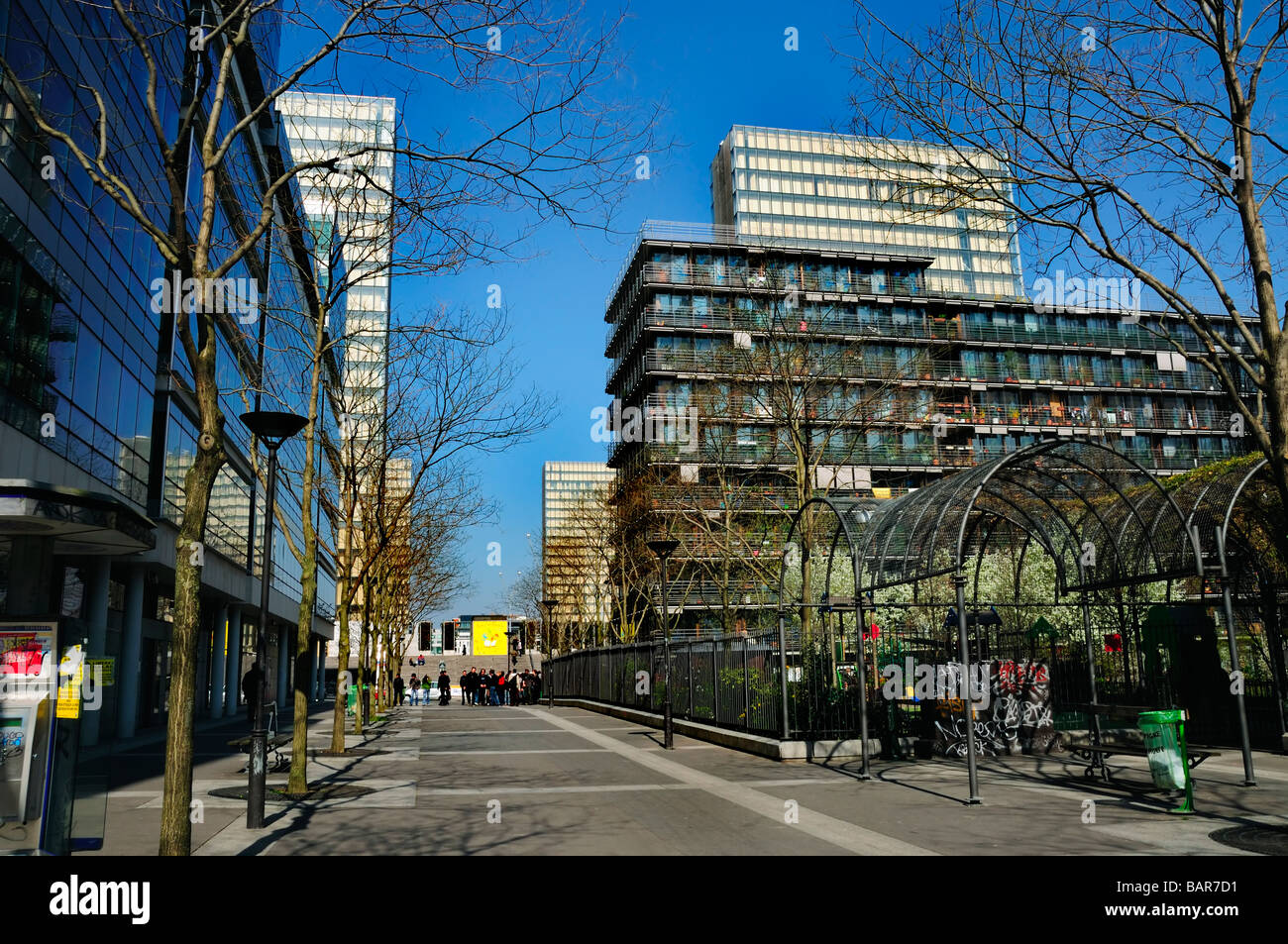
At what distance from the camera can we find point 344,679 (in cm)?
1862

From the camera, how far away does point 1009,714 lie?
16.7m

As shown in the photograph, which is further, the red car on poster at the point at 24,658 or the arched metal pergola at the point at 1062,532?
the arched metal pergola at the point at 1062,532

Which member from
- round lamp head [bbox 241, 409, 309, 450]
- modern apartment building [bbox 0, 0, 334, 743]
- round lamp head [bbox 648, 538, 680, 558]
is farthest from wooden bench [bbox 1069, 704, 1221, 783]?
round lamp head [bbox 241, 409, 309, 450]

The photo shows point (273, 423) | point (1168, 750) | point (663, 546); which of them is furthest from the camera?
point (663, 546)

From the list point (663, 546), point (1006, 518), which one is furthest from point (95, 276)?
point (1006, 518)

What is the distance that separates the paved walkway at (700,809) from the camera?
8828mm

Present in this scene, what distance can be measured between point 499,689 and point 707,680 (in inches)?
1048

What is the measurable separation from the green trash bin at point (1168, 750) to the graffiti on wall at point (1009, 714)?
5.69 m

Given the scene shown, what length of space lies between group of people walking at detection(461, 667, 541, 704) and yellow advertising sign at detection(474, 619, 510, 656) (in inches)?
195

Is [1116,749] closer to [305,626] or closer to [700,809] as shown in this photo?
[700,809]

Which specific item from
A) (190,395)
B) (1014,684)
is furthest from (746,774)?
(190,395)

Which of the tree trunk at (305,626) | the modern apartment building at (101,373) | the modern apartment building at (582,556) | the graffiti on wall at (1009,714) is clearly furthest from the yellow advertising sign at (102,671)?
the modern apartment building at (582,556)

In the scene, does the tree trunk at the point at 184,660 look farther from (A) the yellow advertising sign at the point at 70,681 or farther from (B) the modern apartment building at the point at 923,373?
(B) the modern apartment building at the point at 923,373
